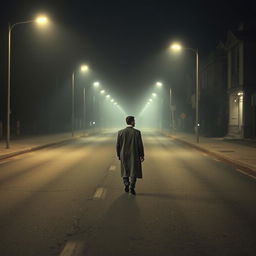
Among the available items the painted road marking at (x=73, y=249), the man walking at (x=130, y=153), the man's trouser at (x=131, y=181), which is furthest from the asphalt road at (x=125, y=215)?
the man walking at (x=130, y=153)

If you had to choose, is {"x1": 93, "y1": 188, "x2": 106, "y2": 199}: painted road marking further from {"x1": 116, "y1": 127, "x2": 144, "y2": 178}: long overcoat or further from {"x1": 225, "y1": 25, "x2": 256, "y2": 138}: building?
{"x1": 225, "y1": 25, "x2": 256, "y2": 138}: building

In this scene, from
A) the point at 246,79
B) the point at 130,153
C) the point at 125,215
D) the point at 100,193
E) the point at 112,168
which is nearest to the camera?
the point at 125,215

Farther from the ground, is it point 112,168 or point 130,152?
point 130,152

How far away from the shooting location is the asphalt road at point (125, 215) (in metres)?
6.44

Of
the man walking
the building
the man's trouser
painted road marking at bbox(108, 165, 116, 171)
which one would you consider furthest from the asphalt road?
the building

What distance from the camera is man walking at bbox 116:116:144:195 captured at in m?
10.8

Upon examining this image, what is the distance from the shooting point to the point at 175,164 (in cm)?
1933

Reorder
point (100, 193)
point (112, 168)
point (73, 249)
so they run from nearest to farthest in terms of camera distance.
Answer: point (73, 249)
point (100, 193)
point (112, 168)

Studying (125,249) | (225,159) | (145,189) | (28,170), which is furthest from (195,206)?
(225,159)

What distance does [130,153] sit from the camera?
10.9m

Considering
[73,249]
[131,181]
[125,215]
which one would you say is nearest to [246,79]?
[131,181]

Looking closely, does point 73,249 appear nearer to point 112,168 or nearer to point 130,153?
point 130,153

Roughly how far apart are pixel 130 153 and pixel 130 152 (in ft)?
0.08

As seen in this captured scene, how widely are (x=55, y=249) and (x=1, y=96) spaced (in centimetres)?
4243
